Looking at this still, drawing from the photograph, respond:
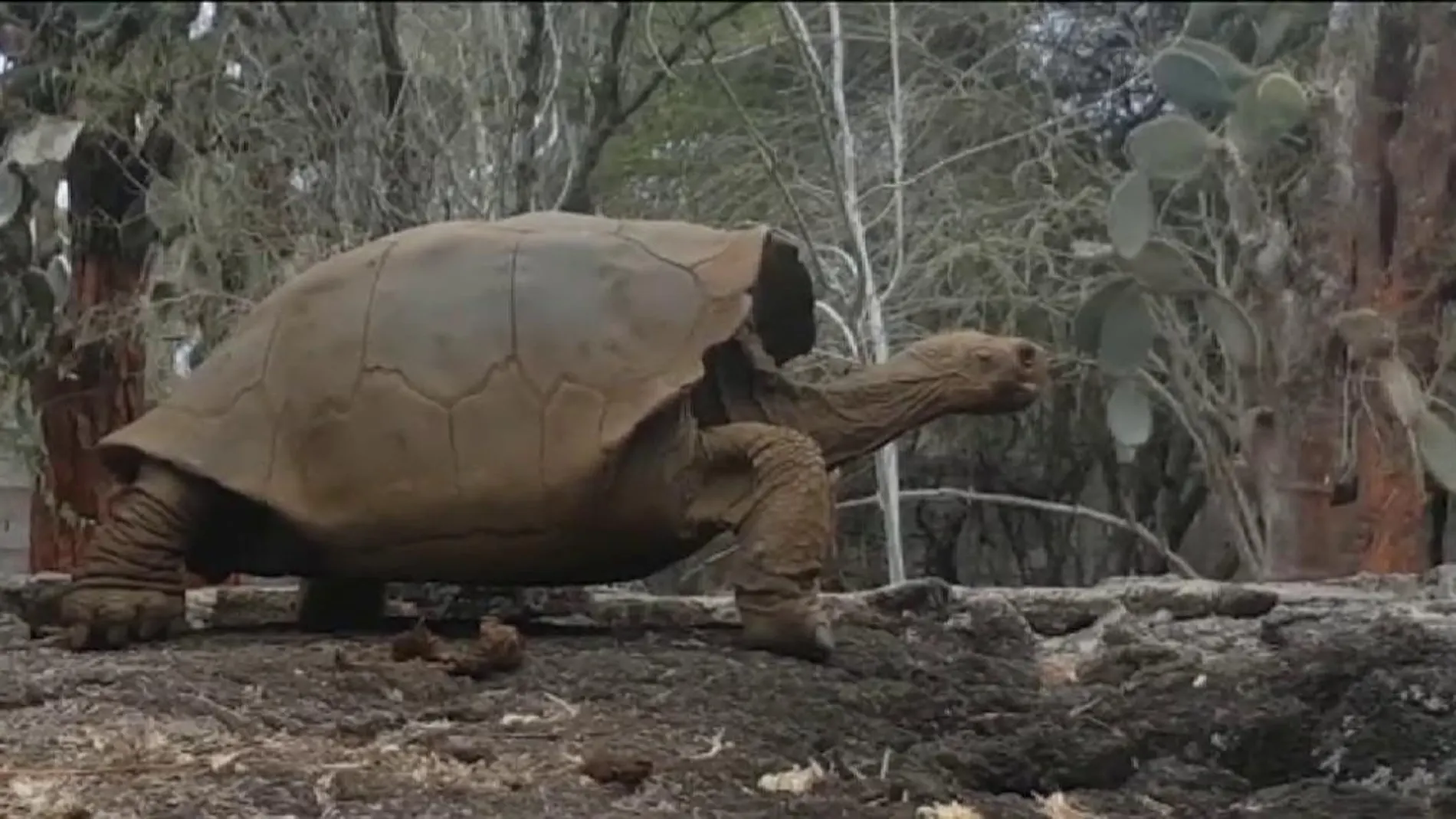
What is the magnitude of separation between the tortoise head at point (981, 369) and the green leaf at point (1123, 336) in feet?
1.61

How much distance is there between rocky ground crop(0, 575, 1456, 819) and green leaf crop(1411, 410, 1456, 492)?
9.3 inches

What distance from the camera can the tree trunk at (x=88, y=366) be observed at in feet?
16.3

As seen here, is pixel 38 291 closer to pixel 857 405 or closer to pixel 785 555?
A: pixel 857 405

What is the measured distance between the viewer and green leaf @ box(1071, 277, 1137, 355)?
3768 millimetres

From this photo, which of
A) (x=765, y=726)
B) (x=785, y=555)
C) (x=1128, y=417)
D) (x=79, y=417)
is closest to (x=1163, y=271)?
(x=1128, y=417)

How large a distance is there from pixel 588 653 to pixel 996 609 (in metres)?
0.91

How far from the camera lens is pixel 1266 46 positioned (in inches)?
102

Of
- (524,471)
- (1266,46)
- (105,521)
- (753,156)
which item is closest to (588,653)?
(524,471)

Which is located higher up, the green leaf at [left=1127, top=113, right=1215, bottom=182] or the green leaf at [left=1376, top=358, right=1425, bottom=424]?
the green leaf at [left=1127, top=113, right=1215, bottom=182]

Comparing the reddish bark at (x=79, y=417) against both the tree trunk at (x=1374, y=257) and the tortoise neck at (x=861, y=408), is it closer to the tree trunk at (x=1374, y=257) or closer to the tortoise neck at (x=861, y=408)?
the tortoise neck at (x=861, y=408)

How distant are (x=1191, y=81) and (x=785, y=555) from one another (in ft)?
3.70

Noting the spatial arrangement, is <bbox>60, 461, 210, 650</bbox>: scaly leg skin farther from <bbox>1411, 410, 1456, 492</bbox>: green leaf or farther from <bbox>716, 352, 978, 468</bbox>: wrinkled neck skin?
<bbox>1411, 410, 1456, 492</bbox>: green leaf

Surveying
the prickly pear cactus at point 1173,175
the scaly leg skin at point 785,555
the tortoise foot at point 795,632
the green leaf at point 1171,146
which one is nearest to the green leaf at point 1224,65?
the prickly pear cactus at point 1173,175

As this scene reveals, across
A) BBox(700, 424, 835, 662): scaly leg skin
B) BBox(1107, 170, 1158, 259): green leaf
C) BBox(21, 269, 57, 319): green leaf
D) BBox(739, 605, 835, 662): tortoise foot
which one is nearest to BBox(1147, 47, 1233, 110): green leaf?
BBox(1107, 170, 1158, 259): green leaf
